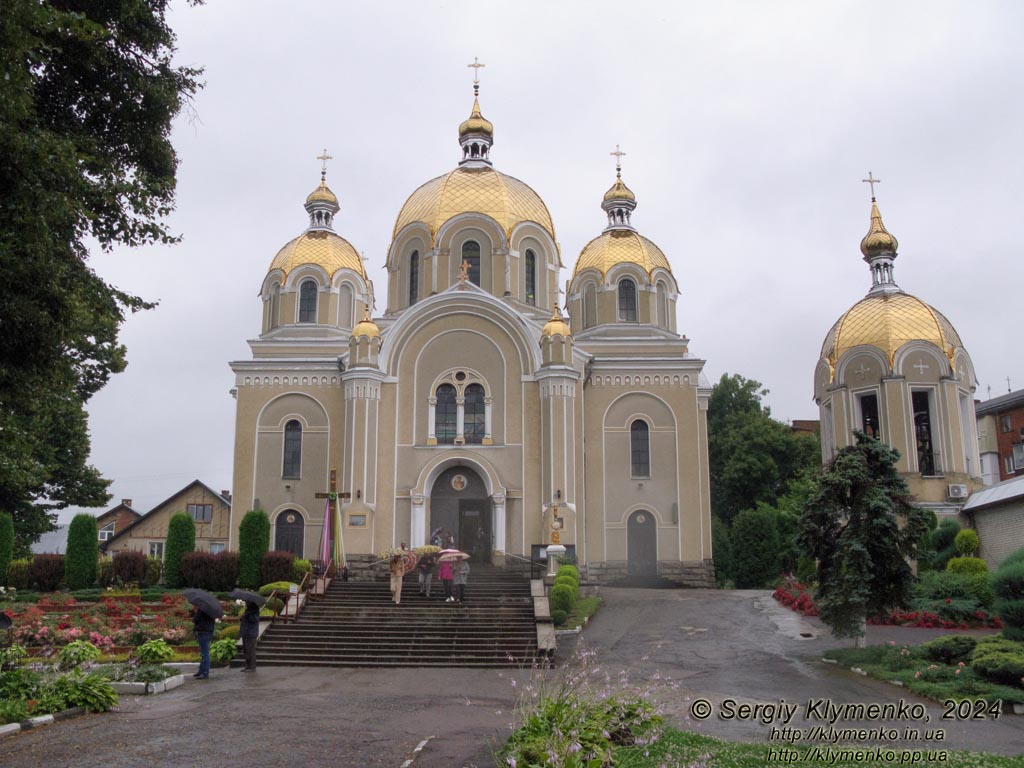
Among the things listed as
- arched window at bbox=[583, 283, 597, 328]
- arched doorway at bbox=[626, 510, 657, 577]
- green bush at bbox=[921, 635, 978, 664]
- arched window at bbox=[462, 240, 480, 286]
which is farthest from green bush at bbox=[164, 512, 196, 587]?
green bush at bbox=[921, 635, 978, 664]

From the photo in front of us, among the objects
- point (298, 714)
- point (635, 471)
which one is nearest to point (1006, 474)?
point (635, 471)

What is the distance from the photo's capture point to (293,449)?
1195 inches

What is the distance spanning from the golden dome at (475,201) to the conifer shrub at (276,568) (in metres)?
12.1

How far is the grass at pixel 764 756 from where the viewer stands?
26.1ft

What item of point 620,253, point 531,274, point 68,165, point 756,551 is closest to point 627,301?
point 620,253

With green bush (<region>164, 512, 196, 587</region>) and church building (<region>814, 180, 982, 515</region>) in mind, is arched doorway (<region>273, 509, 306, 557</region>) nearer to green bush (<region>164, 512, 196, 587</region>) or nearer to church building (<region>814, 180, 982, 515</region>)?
green bush (<region>164, 512, 196, 587</region>)

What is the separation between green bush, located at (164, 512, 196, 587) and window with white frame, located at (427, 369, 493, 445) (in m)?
7.34

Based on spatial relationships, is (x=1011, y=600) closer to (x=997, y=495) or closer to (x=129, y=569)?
(x=997, y=495)

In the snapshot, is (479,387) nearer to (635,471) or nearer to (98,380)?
(635,471)

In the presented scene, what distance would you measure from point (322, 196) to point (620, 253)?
11.4 meters

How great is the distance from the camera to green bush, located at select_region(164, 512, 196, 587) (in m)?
26.4

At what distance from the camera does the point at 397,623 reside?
19.7m

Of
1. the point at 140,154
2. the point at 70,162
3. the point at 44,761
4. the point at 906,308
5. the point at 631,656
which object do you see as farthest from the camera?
the point at 906,308

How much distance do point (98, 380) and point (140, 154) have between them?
51.2ft
